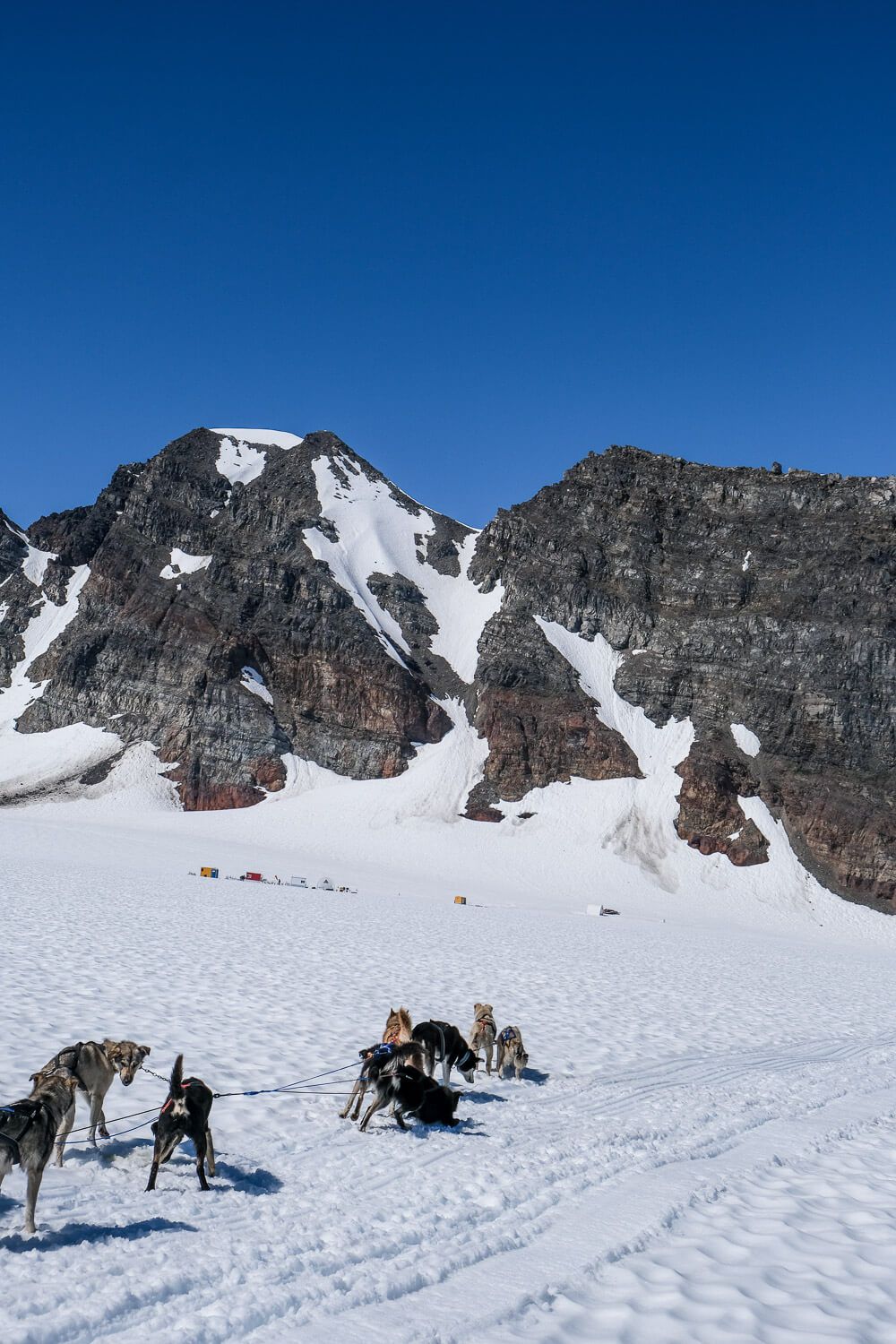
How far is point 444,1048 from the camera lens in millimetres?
10922

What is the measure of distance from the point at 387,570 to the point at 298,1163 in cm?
9916

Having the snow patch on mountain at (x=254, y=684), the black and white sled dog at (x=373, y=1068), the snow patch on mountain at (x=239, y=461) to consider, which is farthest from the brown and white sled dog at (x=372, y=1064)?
the snow patch on mountain at (x=239, y=461)

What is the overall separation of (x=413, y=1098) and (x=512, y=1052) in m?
2.91

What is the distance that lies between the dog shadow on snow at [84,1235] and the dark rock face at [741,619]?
6955 centimetres

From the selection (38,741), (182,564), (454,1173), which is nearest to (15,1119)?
(454,1173)

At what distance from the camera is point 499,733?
276ft

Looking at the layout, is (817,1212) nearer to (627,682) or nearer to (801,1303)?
(801,1303)

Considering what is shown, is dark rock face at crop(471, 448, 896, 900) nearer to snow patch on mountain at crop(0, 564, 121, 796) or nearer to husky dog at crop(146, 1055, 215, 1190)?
snow patch on mountain at crop(0, 564, 121, 796)

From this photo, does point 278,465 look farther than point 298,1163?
Yes

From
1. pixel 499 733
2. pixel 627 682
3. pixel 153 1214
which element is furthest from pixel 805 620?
pixel 153 1214

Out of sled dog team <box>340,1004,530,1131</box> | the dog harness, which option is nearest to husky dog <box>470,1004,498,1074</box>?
sled dog team <box>340,1004,530,1131</box>

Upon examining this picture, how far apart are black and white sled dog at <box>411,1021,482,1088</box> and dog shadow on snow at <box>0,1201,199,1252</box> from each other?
465 centimetres

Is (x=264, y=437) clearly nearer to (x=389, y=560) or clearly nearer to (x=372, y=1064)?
(x=389, y=560)

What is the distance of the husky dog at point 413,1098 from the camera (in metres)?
9.13
